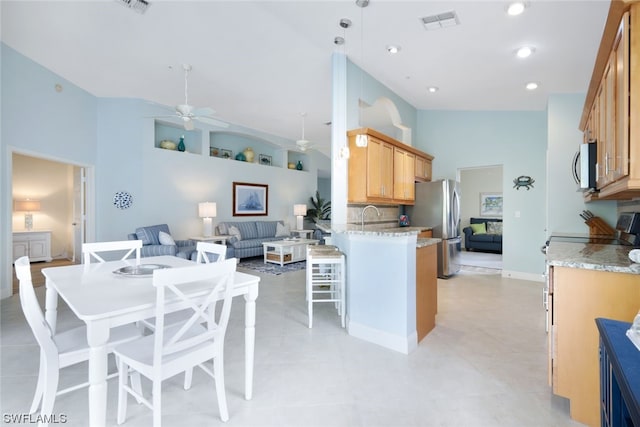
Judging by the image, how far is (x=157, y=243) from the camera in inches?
209

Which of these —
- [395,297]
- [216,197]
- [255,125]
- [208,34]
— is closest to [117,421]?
[395,297]

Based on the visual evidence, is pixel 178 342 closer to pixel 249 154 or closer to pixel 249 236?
pixel 249 236

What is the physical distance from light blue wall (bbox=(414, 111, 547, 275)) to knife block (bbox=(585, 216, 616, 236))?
127 cm

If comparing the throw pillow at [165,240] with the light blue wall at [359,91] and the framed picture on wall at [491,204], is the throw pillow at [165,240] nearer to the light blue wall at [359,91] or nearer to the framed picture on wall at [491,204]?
the light blue wall at [359,91]

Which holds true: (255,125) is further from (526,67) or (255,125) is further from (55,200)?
(526,67)

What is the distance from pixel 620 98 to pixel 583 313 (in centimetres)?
112

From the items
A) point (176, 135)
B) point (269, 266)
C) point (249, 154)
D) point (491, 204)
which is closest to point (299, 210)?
point (249, 154)

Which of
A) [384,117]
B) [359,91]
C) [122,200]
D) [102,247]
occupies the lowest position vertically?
[102,247]

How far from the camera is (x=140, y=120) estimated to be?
5570 mm

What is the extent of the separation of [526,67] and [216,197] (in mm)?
6069

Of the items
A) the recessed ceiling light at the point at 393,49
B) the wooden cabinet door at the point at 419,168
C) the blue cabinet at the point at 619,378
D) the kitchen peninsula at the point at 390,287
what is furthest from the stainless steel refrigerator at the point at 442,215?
the blue cabinet at the point at 619,378

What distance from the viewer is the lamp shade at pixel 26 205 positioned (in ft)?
20.3

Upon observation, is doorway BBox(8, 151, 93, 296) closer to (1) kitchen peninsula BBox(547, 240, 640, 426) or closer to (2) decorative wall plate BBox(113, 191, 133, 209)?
(2) decorative wall plate BBox(113, 191, 133, 209)

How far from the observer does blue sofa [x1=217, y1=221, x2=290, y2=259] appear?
258 inches
